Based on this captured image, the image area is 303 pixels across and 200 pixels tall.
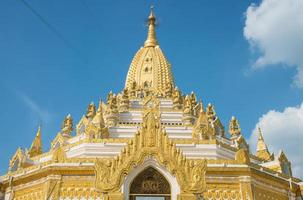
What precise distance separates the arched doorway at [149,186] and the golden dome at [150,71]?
94.4 ft

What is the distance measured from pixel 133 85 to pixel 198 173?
30726 millimetres

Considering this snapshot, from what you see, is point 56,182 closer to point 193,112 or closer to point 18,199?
point 18,199

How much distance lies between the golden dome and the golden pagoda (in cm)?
444

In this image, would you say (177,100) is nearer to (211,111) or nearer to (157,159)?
(211,111)

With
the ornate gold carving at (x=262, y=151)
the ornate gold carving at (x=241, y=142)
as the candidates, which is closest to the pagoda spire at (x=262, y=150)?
the ornate gold carving at (x=262, y=151)

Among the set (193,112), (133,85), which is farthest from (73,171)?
(133,85)

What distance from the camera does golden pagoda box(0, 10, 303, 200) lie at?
488 inches

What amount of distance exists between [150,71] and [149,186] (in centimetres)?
3337

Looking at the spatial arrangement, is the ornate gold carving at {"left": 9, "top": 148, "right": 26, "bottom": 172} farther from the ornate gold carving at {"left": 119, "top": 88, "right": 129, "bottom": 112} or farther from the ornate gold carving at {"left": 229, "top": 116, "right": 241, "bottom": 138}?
Result: the ornate gold carving at {"left": 229, "top": 116, "right": 241, "bottom": 138}

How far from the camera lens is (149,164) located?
41.6 ft

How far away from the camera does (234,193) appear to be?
57.7 feet

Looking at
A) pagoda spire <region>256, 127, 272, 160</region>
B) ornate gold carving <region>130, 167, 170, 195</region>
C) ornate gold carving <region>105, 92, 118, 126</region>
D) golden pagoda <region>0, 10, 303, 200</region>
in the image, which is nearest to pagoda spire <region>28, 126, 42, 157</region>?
golden pagoda <region>0, 10, 303, 200</region>

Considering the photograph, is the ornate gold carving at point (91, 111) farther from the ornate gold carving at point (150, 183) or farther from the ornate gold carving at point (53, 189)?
the ornate gold carving at point (150, 183)

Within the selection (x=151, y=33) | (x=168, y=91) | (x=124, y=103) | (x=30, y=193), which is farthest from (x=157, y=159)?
(x=151, y=33)
